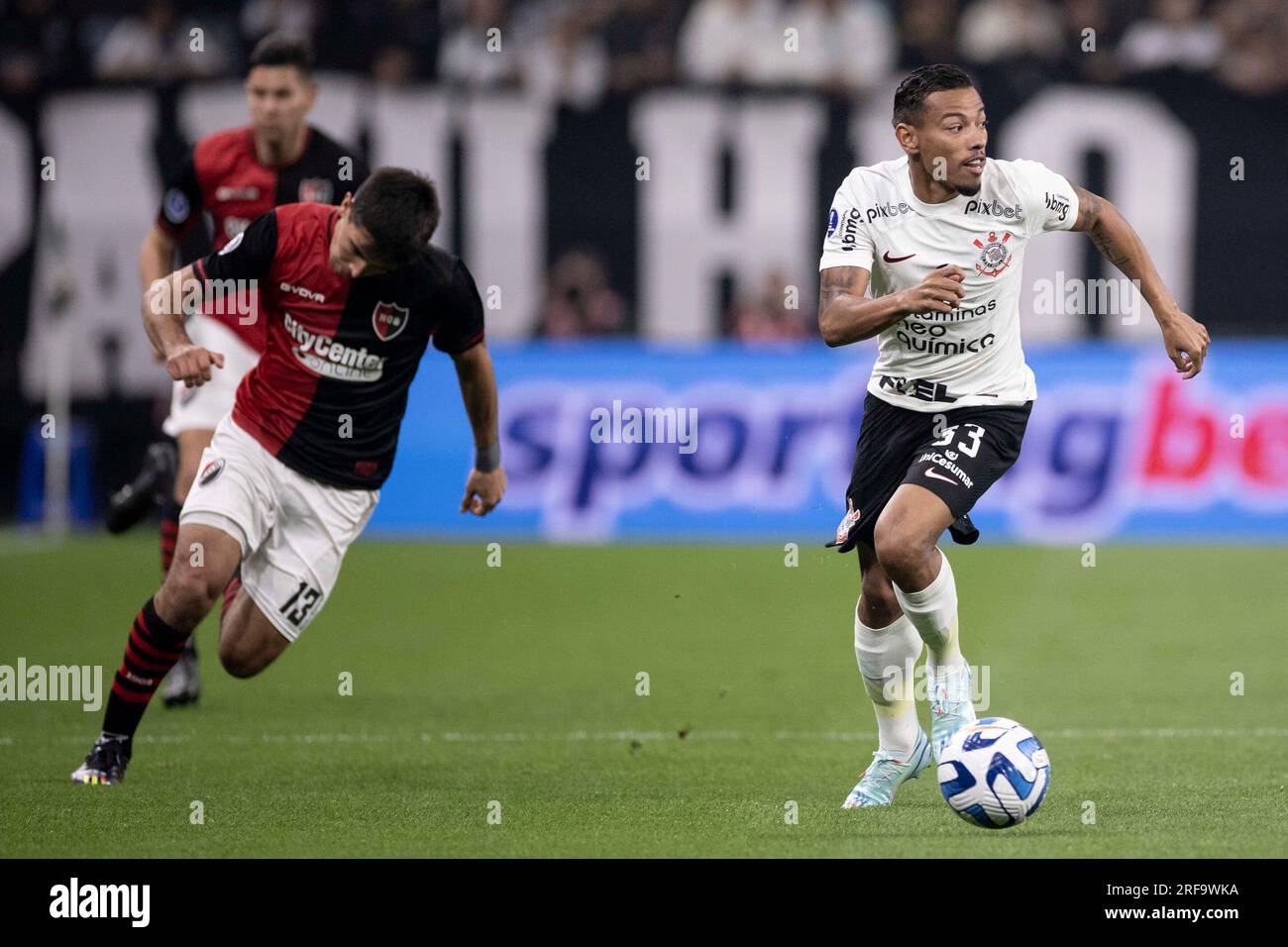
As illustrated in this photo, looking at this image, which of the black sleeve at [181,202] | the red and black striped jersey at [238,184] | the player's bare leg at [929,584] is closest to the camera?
the player's bare leg at [929,584]

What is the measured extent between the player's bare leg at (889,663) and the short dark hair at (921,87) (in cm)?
145

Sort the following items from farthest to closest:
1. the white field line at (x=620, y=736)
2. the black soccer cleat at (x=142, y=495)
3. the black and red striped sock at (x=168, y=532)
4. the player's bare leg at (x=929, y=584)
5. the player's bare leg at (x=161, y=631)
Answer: the black soccer cleat at (x=142, y=495), the black and red striped sock at (x=168, y=532), the white field line at (x=620, y=736), the player's bare leg at (x=161, y=631), the player's bare leg at (x=929, y=584)

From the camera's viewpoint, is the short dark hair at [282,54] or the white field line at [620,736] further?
the short dark hair at [282,54]

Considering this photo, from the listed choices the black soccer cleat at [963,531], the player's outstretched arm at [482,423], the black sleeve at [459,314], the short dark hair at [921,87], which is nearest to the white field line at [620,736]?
the player's outstretched arm at [482,423]

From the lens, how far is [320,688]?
973 cm

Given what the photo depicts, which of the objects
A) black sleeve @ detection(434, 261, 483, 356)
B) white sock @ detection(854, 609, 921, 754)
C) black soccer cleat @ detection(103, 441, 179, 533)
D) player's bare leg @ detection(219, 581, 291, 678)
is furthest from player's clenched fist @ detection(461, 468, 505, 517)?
black soccer cleat @ detection(103, 441, 179, 533)

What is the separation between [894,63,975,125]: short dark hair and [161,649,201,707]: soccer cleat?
14.4 feet

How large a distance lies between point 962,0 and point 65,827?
48.4 ft

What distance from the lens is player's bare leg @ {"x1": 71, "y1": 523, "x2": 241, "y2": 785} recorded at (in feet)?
22.3

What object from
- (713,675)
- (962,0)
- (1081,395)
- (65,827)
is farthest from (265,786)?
(962,0)

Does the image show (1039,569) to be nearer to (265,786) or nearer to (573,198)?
(573,198)

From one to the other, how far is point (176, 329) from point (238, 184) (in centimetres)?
215

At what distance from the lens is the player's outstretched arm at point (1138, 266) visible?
21.8 ft
